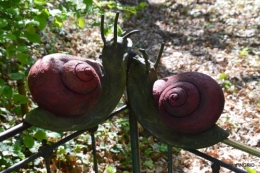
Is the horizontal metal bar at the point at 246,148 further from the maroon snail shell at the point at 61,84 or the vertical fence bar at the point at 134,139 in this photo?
the maroon snail shell at the point at 61,84

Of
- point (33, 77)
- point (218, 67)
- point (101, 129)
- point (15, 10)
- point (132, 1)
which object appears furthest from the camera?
point (132, 1)

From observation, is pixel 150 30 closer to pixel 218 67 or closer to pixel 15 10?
pixel 218 67

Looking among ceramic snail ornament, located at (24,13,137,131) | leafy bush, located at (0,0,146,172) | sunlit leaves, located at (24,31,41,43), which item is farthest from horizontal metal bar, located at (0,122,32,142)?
sunlit leaves, located at (24,31,41,43)

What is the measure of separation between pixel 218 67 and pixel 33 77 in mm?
4000

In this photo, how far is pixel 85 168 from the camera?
2.63m

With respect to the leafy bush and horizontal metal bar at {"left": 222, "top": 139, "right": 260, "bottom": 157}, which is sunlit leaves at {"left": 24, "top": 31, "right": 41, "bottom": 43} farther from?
horizontal metal bar at {"left": 222, "top": 139, "right": 260, "bottom": 157}

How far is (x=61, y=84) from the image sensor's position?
979 mm

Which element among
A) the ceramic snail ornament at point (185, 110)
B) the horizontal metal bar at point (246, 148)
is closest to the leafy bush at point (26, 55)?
the ceramic snail ornament at point (185, 110)

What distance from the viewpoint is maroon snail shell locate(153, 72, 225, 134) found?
1.04 metres

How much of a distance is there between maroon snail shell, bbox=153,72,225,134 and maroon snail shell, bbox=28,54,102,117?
0.28m

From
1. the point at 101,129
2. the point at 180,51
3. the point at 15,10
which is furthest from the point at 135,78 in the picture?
the point at 180,51

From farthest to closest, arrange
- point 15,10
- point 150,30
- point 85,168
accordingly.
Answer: point 150,30 < point 85,168 < point 15,10

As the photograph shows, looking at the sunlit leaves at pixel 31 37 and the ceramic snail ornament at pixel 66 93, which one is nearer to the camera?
the ceramic snail ornament at pixel 66 93

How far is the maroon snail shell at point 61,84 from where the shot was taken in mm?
974
